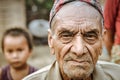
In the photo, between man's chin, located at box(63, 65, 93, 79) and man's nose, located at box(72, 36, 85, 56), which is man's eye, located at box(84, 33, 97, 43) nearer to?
man's nose, located at box(72, 36, 85, 56)

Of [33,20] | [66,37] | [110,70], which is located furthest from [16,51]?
[33,20]

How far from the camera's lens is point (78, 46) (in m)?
2.87

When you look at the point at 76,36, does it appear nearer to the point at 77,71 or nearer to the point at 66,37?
the point at 66,37

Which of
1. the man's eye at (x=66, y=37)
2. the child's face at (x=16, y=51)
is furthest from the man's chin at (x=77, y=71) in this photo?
the child's face at (x=16, y=51)

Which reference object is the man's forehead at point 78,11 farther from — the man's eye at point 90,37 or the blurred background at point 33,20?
the blurred background at point 33,20

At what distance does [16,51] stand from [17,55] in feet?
0.28

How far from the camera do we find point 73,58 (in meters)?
2.89

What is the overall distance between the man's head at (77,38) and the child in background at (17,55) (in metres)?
2.28

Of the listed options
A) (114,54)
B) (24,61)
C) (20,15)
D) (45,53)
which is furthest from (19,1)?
(114,54)

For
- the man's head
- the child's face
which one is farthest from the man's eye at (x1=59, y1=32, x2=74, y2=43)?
the child's face

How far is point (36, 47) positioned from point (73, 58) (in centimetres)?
853

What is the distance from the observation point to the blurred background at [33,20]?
1003 centimetres

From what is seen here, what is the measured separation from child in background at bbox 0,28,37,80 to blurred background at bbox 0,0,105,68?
3.70 meters

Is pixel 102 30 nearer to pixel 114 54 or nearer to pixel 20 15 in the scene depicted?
pixel 114 54
